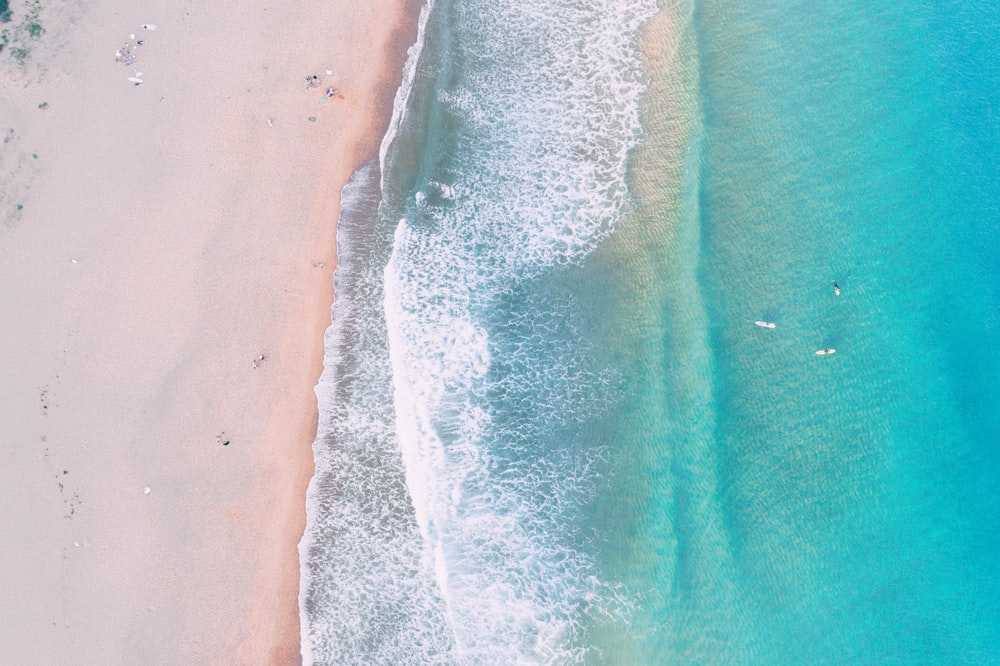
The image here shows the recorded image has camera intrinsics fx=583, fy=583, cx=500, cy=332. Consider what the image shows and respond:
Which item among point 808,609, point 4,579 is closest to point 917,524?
point 808,609

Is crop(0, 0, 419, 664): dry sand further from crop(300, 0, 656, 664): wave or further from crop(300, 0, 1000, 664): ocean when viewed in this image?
crop(300, 0, 1000, 664): ocean

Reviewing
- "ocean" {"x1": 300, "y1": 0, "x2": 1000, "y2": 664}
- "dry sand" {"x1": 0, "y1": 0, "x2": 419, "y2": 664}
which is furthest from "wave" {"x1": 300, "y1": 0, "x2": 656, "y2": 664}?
"dry sand" {"x1": 0, "y1": 0, "x2": 419, "y2": 664}

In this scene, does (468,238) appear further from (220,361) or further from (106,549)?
(106,549)

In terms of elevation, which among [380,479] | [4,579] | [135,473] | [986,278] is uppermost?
[135,473]

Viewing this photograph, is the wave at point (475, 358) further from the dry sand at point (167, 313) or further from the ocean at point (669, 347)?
the dry sand at point (167, 313)

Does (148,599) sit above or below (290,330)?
below

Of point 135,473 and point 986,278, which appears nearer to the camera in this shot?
point 135,473

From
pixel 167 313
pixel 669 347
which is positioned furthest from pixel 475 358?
pixel 167 313
